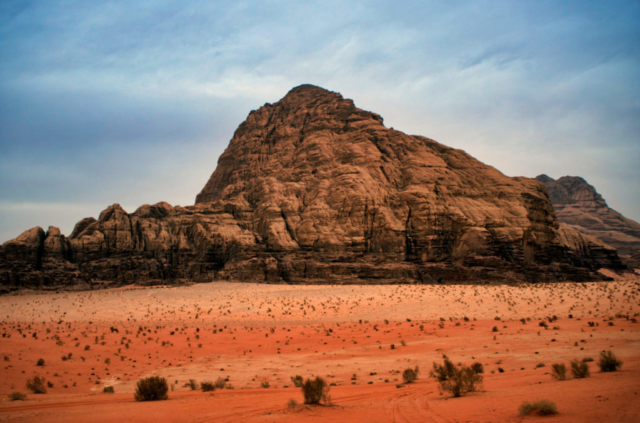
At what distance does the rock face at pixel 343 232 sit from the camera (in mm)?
57031

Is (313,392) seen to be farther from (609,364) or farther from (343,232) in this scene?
(343,232)

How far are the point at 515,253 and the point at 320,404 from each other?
55722mm

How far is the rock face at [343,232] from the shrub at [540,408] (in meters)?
48.7

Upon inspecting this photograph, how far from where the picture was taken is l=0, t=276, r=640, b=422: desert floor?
8578mm

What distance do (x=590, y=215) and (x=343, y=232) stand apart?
121556mm

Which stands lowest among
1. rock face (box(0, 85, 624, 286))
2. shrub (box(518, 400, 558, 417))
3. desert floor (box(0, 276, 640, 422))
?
desert floor (box(0, 276, 640, 422))

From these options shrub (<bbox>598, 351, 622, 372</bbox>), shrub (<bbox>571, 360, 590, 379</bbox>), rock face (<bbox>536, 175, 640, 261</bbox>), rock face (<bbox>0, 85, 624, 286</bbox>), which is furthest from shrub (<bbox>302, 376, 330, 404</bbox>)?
rock face (<bbox>536, 175, 640, 261</bbox>)

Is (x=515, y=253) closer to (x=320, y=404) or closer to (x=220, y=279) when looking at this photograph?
(x=220, y=279)

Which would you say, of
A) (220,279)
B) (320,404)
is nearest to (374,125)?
(220,279)

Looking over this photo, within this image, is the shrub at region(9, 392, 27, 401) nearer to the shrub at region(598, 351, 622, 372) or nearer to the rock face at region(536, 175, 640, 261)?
the shrub at region(598, 351, 622, 372)

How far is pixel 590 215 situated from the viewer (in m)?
142

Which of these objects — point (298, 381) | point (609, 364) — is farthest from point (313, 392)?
point (609, 364)

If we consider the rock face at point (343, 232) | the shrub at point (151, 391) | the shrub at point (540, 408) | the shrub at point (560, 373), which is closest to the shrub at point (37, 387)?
the shrub at point (151, 391)

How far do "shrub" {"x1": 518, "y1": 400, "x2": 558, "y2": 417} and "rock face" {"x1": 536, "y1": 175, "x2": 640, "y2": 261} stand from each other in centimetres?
13000
